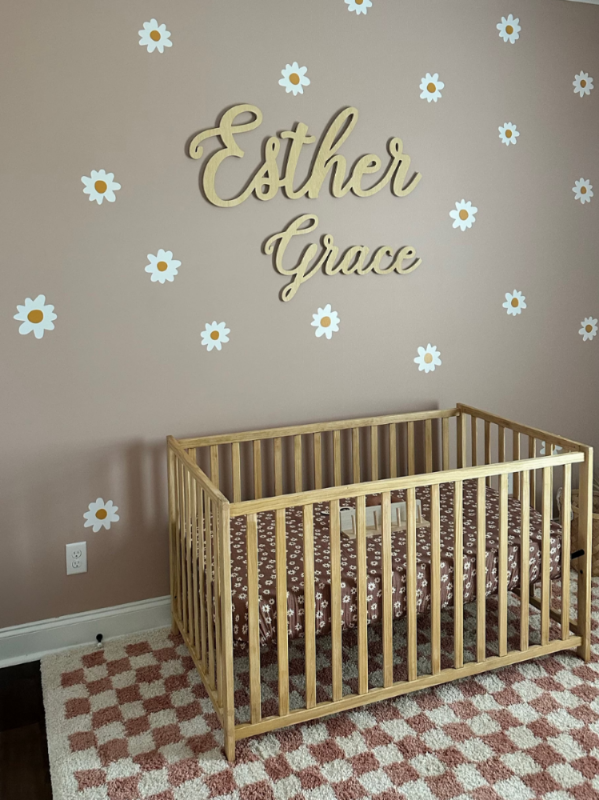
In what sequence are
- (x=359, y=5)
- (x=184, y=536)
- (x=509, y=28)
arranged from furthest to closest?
1. (x=509, y=28)
2. (x=359, y=5)
3. (x=184, y=536)

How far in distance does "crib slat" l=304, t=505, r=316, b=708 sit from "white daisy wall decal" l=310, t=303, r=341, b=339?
2.91 ft

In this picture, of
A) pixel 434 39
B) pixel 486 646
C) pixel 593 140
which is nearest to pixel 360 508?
pixel 486 646

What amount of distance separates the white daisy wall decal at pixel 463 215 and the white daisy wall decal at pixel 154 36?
1144 mm

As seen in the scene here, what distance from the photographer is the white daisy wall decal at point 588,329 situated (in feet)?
9.45

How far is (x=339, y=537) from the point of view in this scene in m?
1.74

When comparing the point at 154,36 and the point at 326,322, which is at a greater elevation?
the point at 154,36

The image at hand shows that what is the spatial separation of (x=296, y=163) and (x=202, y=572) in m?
1.34

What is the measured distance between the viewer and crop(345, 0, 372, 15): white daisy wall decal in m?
2.33

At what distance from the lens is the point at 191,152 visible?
2.16 m

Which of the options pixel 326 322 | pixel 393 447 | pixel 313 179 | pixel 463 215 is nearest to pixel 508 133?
pixel 463 215

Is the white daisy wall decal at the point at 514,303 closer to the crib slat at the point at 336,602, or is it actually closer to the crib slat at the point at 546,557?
the crib slat at the point at 546,557

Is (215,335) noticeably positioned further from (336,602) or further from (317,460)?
(336,602)

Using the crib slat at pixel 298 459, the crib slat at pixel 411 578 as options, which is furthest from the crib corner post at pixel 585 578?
the crib slat at pixel 298 459

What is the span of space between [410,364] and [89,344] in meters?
1.16
